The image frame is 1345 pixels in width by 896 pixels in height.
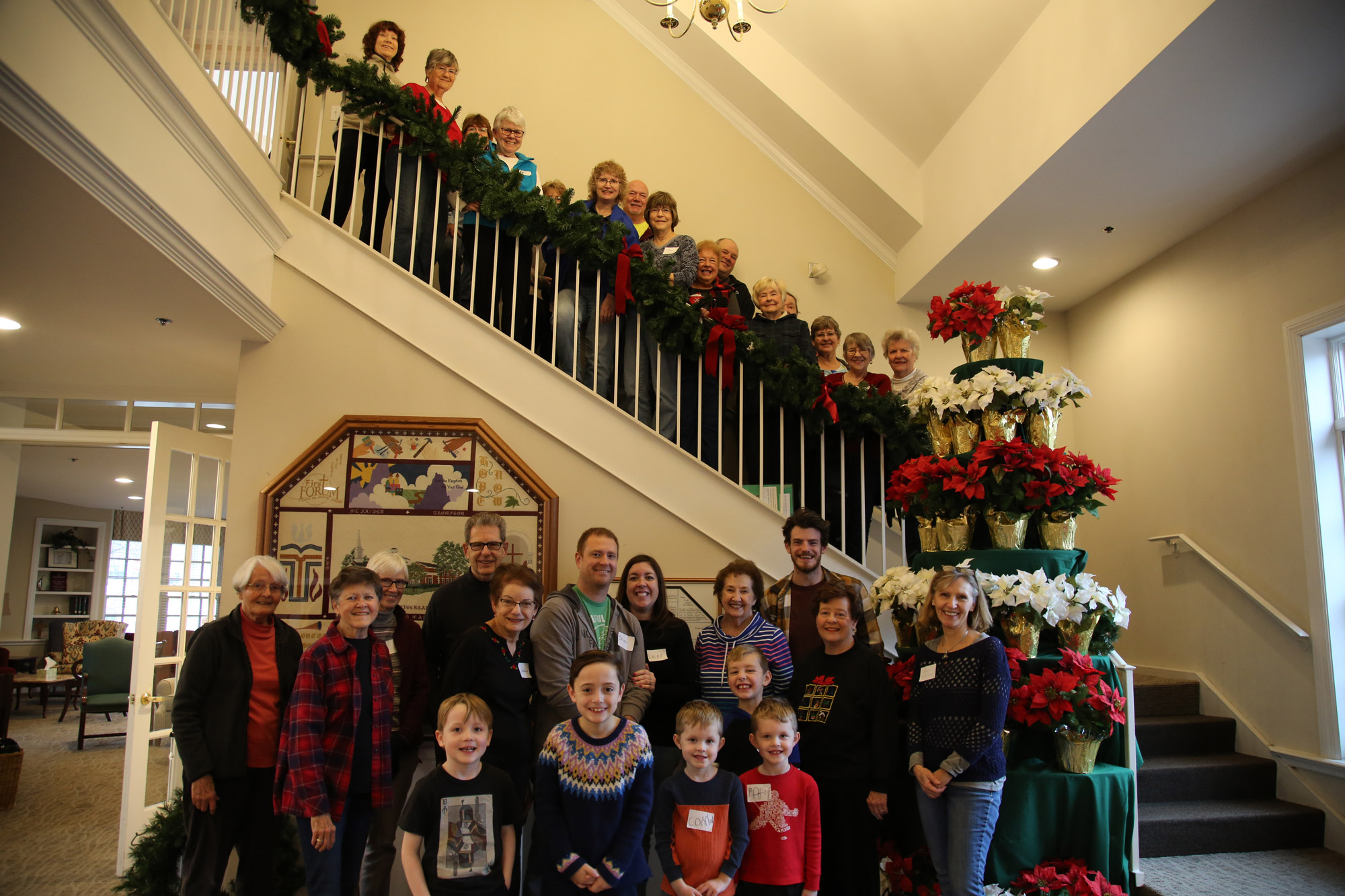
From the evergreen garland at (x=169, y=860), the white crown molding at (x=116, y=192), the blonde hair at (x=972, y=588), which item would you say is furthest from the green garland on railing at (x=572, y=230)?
the evergreen garland at (x=169, y=860)

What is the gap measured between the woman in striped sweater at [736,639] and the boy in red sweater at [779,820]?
0.34 meters

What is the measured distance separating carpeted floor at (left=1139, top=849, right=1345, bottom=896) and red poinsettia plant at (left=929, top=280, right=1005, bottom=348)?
216 cm

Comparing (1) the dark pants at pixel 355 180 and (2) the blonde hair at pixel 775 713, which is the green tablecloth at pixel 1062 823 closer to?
(2) the blonde hair at pixel 775 713

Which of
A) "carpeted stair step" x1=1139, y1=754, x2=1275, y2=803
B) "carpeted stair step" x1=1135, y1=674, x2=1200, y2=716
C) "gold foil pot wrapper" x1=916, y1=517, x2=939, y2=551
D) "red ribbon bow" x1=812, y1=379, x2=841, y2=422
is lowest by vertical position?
"carpeted stair step" x1=1139, y1=754, x2=1275, y2=803

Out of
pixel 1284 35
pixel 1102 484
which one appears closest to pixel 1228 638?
pixel 1102 484

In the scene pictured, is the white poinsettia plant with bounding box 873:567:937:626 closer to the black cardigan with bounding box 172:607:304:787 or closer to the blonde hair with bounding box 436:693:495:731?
the blonde hair with bounding box 436:693:495:731

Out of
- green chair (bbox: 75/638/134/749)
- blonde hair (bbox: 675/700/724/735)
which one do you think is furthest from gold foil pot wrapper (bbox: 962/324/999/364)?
green chair (bbox: 75/638/134/749)

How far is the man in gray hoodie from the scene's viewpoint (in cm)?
277

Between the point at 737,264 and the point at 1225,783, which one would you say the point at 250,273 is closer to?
the point at 737,264

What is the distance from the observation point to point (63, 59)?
2.36 m

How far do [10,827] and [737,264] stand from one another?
5.55 metres

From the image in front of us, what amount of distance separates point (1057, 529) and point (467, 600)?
2208 mm

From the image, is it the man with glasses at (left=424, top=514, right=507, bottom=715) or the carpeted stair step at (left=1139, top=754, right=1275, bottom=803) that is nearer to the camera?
the man with glasses at (left=424, top=514, right=507, bottom=715)

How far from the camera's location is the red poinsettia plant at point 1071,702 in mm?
2801
